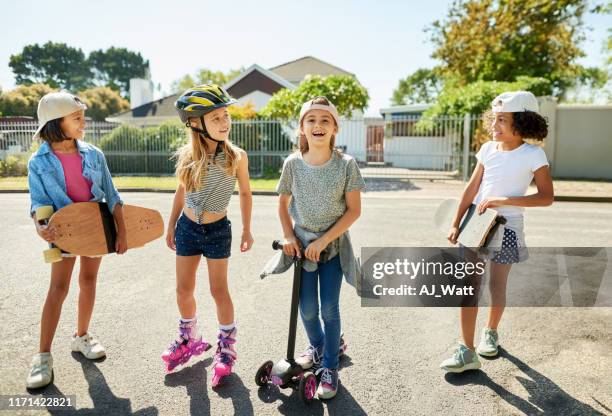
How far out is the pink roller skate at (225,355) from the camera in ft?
9.73

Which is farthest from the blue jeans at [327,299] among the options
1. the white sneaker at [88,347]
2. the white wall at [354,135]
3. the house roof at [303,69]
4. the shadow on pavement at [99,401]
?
the house roof at [303,69]

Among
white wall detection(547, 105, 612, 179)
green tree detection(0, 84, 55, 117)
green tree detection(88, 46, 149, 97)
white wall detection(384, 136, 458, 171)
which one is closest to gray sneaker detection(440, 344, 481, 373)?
white wall detection(384, 136, 458, 171)

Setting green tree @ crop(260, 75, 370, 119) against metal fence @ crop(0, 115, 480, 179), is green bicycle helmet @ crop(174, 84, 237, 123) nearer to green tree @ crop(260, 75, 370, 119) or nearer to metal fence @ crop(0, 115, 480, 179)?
green tree @ crop(260, 75, 370, 119)

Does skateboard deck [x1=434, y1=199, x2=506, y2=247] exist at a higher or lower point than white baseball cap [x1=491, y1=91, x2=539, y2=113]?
lower

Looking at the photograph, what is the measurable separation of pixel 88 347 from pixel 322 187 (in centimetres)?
201

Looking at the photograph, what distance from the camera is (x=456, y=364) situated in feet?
10.0

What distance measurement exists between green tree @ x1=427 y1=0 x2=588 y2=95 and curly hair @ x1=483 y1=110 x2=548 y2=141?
2188 cm

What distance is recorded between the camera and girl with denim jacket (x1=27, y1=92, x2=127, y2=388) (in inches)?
113

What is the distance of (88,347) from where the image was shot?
10.8 feet

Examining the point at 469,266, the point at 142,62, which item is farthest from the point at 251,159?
the point at 142,62

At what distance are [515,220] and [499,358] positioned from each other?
1.02 m

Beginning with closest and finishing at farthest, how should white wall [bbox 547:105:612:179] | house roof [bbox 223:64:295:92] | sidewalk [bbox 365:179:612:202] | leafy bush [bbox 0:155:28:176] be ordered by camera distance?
sidewalk [bbox 365:179:612:202] → white wall [bbox 547:105:612:179] → leafy bush [bbox 0:155:28:176] → house roof [bbox 223:64:295:92]

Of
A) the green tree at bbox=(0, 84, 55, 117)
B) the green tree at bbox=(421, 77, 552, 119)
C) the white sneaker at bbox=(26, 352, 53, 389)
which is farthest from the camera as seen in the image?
the green tree at bbox=(0, 84, 55, 117)

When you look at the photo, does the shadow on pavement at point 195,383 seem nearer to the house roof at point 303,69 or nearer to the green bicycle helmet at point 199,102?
the green bicycle helmet at point 199,102
